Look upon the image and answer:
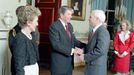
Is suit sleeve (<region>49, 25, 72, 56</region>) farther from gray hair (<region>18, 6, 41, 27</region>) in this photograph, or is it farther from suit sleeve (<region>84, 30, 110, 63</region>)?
gray hair (<region>18, 6, 41, 27</region>)

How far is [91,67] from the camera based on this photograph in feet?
11.4

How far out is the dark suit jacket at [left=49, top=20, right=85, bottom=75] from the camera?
3543mm

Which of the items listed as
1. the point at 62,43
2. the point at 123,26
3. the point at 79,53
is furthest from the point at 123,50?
the point at 62,43

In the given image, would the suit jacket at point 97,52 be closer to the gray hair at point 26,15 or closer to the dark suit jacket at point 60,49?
the dark suit jacket at point 60,49

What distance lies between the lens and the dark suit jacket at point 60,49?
3.54 meters

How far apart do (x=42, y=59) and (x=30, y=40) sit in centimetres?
467

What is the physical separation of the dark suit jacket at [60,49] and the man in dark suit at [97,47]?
24 cm

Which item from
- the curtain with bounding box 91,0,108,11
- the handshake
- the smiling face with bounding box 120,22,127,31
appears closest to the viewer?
the handshake

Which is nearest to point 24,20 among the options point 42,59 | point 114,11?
point 42,59

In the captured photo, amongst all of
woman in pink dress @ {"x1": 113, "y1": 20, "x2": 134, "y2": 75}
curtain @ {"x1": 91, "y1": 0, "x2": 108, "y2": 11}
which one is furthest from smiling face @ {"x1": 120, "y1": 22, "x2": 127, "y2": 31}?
curtain @ {"x1": 91, "y1": 0, "x2": 108, "y2": 11}

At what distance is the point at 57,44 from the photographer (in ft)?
11.5

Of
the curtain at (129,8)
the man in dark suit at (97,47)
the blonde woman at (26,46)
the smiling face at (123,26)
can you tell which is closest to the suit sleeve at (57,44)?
the man in dark suit at (97,47)

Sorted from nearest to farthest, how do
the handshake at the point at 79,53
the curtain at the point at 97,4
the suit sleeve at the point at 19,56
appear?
the suit sleeve at the point at 19,56 < the handshake at the point at 79,53 < the curtain at the point at 97,4

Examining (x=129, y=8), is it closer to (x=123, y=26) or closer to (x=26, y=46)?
(x=123, y=26)
